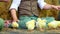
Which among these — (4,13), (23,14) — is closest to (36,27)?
(23,14)

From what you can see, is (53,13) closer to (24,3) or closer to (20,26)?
(24,3)

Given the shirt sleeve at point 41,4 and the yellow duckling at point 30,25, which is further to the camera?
the shirt sleeve at point 41,4

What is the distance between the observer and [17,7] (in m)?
1.68

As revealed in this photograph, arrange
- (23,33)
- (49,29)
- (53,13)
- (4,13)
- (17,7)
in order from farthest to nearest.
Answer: (53,13), (4,13), (17,7), (49,29), (23,33)

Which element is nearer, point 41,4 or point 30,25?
point 30,25

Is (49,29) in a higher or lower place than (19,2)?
lower

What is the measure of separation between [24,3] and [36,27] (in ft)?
1.74

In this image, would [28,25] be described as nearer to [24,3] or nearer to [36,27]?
[36,27]

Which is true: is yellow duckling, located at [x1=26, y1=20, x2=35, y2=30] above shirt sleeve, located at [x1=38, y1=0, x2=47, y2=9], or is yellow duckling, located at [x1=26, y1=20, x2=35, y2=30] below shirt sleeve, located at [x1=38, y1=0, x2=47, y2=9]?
below

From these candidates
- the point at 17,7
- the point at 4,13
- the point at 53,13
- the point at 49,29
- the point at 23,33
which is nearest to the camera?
the point at 23,33

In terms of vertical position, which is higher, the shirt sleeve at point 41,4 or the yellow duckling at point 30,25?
the shirt sleeve at point 41,4

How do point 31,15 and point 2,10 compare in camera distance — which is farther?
point 2,10

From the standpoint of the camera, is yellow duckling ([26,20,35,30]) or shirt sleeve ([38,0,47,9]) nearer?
yellow duckling ([26,20,35,30])

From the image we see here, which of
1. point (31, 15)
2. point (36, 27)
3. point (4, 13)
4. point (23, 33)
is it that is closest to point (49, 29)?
point (36, 27)
